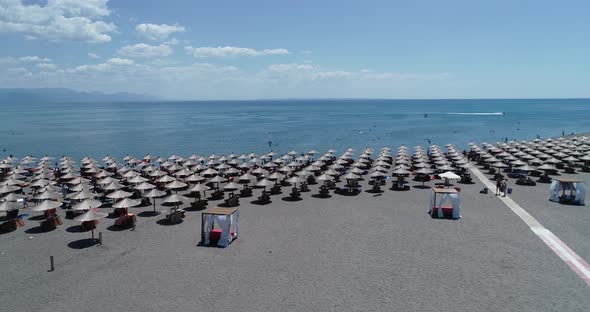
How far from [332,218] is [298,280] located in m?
8.04

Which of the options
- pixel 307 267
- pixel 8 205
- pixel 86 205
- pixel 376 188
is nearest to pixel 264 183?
pixel 376 188

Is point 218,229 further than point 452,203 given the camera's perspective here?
No

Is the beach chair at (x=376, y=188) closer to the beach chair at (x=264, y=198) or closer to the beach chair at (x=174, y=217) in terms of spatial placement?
the beach chair at (x=264, y=198)

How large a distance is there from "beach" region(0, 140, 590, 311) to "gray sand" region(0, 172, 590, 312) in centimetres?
5

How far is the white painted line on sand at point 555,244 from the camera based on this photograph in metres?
15.0

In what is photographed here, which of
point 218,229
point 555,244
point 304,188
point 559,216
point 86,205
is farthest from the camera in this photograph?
point 304,188

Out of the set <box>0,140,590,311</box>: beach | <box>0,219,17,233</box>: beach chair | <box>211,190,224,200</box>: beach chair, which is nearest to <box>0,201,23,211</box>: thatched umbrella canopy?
<box>0,219,17,233</box>: beach chair

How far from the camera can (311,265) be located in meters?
15.6

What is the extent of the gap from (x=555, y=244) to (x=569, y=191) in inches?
361

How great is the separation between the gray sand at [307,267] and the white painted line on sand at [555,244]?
322mm

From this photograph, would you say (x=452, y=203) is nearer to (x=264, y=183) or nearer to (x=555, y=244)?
(x=555, y=244)

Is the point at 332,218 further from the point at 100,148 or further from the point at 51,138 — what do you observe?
the point at 51,138

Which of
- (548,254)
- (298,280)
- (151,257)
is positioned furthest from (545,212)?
(151,257)

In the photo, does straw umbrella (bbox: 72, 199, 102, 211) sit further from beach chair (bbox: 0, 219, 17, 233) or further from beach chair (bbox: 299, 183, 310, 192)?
beach chair (bbox: 299, 183, 310, 192)
